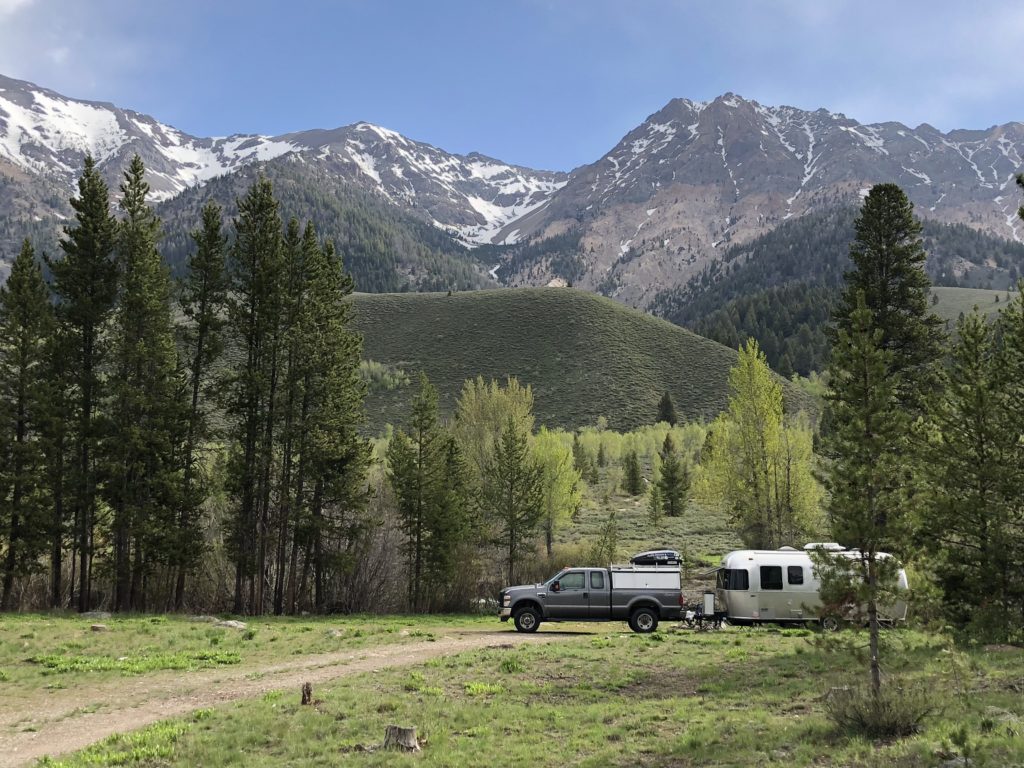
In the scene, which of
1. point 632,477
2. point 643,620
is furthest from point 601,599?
point 632,477

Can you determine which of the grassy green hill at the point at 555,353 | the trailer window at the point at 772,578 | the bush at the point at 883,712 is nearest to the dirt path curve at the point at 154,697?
the bush at the point at 883,712

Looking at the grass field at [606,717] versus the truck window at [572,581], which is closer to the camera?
the grass field at [606,717]

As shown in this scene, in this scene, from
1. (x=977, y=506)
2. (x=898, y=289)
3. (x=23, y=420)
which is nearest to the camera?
(x=977, y=506)

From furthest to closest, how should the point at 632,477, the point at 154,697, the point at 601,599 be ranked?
1. the point at 632,477
2. the point at 601,599
3. the point at 154,697

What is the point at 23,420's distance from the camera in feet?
93.1

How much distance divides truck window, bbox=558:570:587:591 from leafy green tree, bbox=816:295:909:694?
49.6 ft

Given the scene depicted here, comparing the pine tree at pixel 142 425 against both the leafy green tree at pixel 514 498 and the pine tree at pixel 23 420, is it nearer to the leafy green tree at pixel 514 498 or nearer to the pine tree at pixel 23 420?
the pine tree at pixel 23 420

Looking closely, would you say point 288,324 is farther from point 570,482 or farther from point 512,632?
point 570,482

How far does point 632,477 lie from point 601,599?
6460 centimetres

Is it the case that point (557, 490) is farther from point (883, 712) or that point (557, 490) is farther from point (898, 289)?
point (883, 712)

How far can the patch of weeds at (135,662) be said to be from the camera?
16797 millimetres

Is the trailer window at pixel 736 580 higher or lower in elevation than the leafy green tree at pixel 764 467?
lower

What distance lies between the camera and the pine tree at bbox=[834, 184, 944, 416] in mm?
26870

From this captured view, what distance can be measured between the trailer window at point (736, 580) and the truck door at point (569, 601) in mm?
5126
